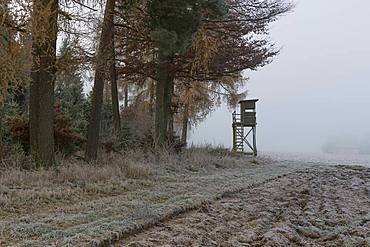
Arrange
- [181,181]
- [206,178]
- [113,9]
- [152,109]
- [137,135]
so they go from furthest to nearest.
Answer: [152,109] → [137,135] → [113,9] → [206,178] → [181,181]

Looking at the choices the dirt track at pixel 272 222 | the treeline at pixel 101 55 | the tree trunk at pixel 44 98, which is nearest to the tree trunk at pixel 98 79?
the treeline at pixel 101 55

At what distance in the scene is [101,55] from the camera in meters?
10.8

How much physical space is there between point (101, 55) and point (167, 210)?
5.71 m

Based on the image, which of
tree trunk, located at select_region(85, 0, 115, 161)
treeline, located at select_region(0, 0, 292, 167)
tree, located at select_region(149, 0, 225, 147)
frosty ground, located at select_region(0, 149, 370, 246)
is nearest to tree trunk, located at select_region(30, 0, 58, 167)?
treeline, located at select_region(0, 0, 292, 167)

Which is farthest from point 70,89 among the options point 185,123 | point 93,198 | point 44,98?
point 93,198

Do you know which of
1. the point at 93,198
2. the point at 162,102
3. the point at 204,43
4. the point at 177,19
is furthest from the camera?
the point at 162,102

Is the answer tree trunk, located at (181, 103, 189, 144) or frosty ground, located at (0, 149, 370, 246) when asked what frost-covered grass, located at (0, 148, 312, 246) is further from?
tree trunk, located at (181, 103, 189, 144)

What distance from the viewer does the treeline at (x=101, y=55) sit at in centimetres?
794

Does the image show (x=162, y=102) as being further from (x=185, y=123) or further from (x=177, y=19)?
(x=185, y=123)

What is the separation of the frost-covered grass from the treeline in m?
1.55

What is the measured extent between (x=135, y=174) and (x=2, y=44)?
3752mm

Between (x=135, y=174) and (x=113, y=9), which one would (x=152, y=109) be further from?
(x=135, y=174)

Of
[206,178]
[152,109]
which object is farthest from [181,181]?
[152,109]

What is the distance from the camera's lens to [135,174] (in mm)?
9484
